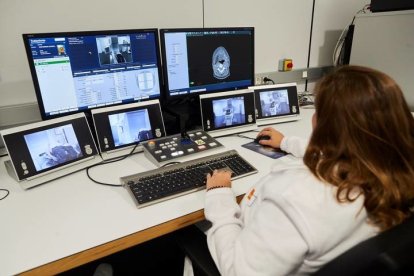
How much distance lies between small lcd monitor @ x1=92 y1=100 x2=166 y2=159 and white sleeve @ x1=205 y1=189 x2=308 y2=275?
2.02ft

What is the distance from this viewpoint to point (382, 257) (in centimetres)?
43

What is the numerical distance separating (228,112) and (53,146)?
75cm

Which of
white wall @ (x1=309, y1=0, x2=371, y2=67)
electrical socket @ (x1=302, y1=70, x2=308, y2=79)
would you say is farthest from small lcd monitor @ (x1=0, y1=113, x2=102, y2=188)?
white wall @ (x1=309, y1=0, x2=371, y2=67)

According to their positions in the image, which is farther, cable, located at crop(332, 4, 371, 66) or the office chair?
cable, located at crop(332, 4, 371, 66)

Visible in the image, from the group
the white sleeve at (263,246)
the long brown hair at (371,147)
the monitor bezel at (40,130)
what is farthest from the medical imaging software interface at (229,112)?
the long brown hair at (371,147)

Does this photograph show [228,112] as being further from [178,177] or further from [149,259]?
[149,259]

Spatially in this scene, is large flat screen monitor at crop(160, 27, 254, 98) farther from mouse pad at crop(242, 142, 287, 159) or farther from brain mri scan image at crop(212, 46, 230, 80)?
mouse pad at crop(242, 142, 287, 159)

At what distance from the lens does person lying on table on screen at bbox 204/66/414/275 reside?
57cm

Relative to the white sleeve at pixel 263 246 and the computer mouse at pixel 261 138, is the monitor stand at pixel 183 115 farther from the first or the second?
the white sleeve at pixel 263 246

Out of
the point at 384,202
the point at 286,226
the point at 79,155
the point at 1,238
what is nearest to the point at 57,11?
the point at 79,155

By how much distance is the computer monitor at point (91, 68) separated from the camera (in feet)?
3.59

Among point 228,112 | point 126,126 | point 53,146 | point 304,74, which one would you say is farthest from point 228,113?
point 304,74

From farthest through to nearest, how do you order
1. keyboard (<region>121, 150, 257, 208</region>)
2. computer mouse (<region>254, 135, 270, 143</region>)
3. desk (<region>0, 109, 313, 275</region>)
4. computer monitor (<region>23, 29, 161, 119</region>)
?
computer mouse (<region>254, 135, 270, 143</region>) → computer monitor (<region>23, 29, 161, 119</region>) → keyboard (<region>121, 150, 257, 208</region>) → desk (<region>0, 109, 313, 275</region>)

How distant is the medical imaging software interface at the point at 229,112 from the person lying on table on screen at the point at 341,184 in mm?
783
